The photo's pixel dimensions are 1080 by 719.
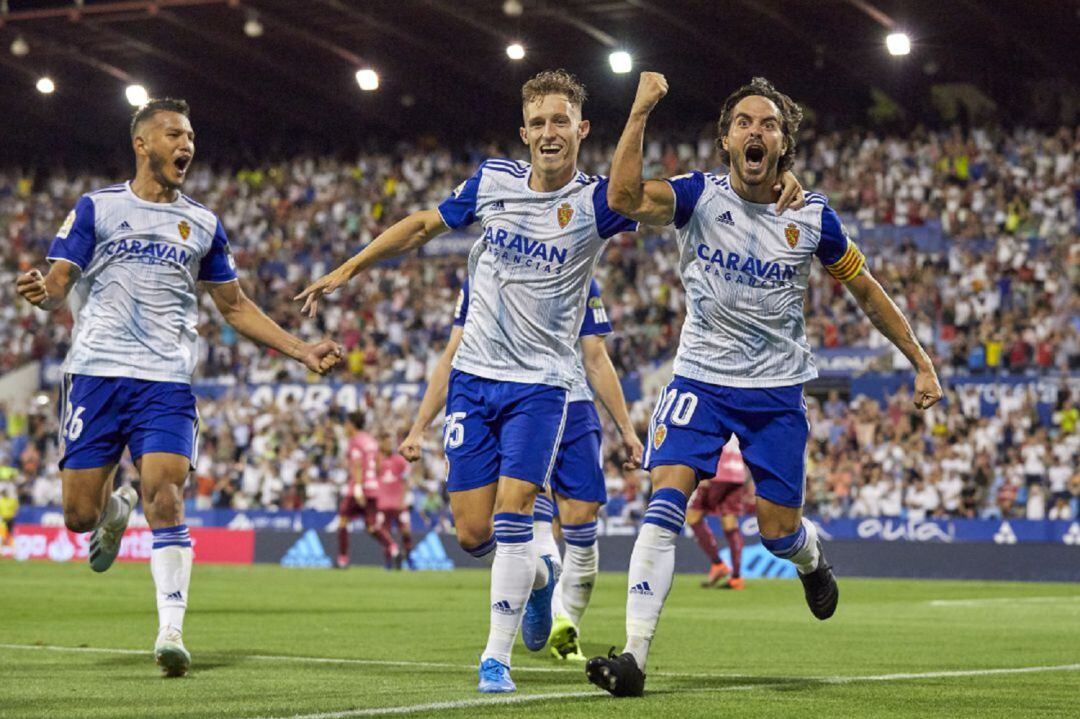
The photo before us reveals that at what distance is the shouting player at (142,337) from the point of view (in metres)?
9.03

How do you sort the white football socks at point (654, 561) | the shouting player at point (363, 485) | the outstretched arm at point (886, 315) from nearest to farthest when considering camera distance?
the white football socks at point (654, 561)
the outstretched arm at point (886, 315)
the shouting player at point (363, 485)

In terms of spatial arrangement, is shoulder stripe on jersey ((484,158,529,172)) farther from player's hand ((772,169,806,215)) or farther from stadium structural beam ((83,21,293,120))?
stadium structural beam ((83,21,293,120))

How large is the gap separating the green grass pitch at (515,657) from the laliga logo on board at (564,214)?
220 centimetres

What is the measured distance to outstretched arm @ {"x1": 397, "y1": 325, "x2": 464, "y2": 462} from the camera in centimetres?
917

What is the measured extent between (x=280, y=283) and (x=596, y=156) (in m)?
7.89

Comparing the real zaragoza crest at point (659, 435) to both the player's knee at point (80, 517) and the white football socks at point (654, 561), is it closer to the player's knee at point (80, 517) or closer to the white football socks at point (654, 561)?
the white football socks at point (654, 561)

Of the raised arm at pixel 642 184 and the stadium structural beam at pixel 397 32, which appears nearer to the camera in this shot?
the raised arm at pixel 642 184

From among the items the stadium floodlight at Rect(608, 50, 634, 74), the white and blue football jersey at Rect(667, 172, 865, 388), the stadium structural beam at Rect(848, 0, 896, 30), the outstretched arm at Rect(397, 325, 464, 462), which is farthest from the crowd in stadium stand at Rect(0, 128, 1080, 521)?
the white and blue football jersey at Rect(667, 172, 865, 388)

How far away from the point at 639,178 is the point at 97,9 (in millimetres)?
32131

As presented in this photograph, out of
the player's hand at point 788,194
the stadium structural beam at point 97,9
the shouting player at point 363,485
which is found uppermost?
the stadium structural beam at point 97,9

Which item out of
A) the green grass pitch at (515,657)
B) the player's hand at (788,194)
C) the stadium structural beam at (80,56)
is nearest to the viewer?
the green grass pitch at (515,657)

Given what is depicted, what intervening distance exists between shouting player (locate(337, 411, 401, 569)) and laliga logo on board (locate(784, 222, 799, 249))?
17390mm

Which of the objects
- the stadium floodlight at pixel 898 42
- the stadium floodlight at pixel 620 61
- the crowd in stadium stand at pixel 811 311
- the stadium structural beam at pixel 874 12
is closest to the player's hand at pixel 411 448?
the crowd in stadium stand at pixel 811 311

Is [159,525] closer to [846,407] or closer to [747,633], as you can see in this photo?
[747,633]
